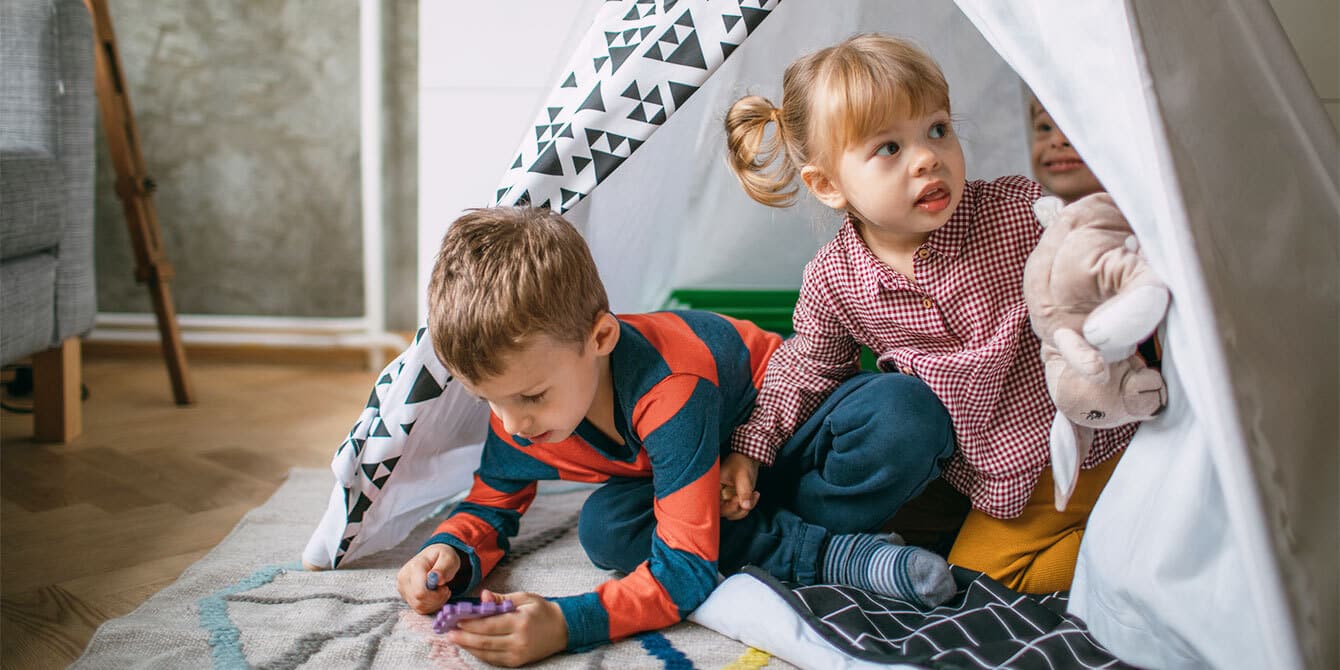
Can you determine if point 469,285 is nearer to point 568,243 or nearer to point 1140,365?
point 568,243

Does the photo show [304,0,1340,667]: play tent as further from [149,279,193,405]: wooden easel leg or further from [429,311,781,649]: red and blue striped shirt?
[149,279,193,405]: wooden easel leg

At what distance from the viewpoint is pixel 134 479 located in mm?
1398

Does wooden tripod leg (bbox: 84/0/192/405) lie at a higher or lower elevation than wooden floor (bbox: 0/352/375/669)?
higher

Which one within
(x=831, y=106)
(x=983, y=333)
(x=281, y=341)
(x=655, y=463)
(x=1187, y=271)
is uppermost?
(x=831, y=106)

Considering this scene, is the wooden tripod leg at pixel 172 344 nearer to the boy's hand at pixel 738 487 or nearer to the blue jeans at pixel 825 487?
the blue jeans at pixel 825 487

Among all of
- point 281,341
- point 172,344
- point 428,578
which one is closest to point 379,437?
point 428,578

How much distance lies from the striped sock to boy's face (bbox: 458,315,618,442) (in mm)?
302

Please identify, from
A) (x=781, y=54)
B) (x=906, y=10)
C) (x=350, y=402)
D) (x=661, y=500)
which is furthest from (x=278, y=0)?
(x=661, y=500)

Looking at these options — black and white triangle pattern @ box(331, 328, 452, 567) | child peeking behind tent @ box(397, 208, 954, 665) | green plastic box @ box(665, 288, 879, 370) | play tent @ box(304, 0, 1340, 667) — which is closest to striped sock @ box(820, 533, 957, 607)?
child peeking behind tent @ box(397, 208, 954, 665)

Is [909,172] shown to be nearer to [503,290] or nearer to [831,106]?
[831,106]

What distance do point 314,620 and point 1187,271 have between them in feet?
2.61

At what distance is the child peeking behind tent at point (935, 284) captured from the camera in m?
0.94

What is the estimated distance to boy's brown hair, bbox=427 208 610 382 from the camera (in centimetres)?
86

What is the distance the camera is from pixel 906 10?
1.43 m
